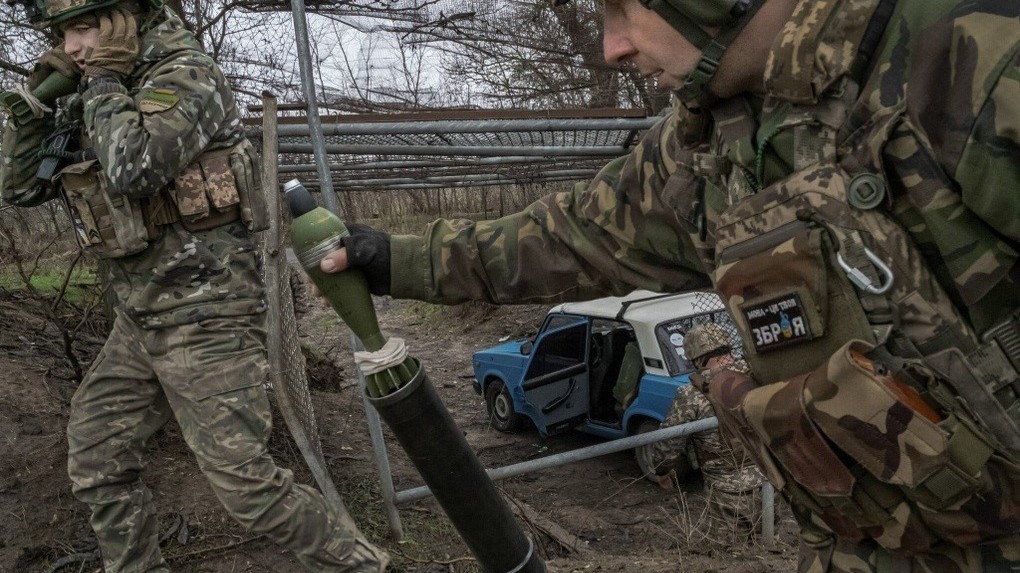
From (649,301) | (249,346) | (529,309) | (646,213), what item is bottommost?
(529,309)

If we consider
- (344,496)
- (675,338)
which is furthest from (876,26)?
(675,338)

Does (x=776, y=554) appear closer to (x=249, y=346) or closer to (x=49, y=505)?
(x=249, y=346)

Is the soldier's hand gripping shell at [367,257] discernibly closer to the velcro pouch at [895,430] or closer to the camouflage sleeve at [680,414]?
the velcro pouch at [895,430]

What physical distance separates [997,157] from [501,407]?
6.18 meters

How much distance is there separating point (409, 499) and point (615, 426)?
2.49 meters

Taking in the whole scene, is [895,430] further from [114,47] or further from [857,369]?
[114,47]

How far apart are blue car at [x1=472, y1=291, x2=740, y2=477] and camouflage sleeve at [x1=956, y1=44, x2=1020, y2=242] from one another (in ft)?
12.2

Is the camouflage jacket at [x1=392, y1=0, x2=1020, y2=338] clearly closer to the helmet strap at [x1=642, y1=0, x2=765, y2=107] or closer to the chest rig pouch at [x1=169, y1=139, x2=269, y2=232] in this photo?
the helmet strap at [x1=642, y1=0, x2=765, y2=107]

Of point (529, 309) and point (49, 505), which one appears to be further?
point (529, 309)

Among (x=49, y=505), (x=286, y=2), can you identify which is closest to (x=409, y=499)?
(x=49, y=505)

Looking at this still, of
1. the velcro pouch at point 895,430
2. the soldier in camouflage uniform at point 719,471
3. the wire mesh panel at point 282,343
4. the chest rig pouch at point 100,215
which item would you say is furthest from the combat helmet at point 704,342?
the chest rig pouch at point 100,215

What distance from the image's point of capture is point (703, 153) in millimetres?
1460

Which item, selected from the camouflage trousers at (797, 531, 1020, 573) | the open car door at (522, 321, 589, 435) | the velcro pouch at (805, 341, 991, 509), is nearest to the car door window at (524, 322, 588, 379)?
the open car door at (522, 321, 589, 435)

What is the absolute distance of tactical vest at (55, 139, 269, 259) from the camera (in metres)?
2.83
